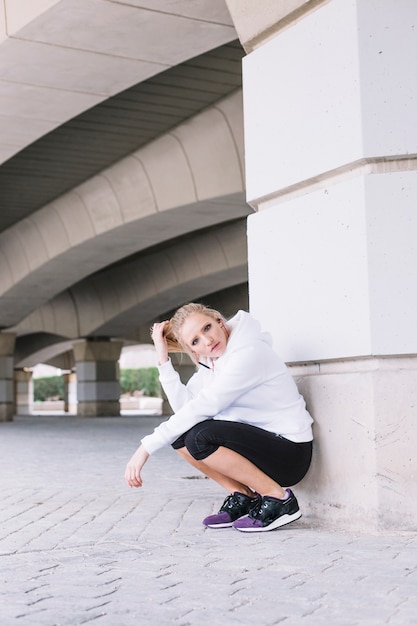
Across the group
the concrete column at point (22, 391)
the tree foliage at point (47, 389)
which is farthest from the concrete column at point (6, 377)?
the tree foliage at point (47, 389)

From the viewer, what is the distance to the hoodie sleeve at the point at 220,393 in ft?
15.6

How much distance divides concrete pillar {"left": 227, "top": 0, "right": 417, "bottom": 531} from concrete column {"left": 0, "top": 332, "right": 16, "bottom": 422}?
2227cm

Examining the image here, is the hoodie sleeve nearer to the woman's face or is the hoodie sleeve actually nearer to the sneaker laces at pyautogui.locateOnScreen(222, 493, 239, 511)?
the woman's face

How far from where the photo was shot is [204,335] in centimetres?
491

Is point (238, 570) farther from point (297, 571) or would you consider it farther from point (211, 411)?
point (211, 411)

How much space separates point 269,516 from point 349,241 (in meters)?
1.62

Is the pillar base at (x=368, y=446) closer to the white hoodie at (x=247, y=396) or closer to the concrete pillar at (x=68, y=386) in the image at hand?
the white hoodie at (x=247, y=396)

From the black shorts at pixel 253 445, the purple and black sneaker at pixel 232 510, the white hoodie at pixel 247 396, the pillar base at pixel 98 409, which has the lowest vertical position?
the pillar base at pixel 98 409

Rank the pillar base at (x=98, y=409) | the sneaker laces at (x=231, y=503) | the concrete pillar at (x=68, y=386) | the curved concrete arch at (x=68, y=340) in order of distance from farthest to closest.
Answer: the concrete pillar at (x=68, y=386) → the pillar base at (x=98, y=409) → the curved concrete arch at (x=68, y=340) → the sneaker laces at (x=231, y=503)

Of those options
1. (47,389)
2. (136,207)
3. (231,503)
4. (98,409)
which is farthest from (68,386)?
(231,503)

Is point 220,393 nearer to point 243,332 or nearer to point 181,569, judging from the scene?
point 243,332

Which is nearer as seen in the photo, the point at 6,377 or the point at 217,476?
the point at 217,476

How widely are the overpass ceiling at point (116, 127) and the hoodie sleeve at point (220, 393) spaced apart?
6.56 m

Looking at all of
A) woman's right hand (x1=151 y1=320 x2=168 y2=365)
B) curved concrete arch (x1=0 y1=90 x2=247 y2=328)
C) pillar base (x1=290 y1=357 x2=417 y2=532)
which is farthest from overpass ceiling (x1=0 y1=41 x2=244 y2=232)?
pillar base (x1=290 y1=357 x2=417 y2=532)
